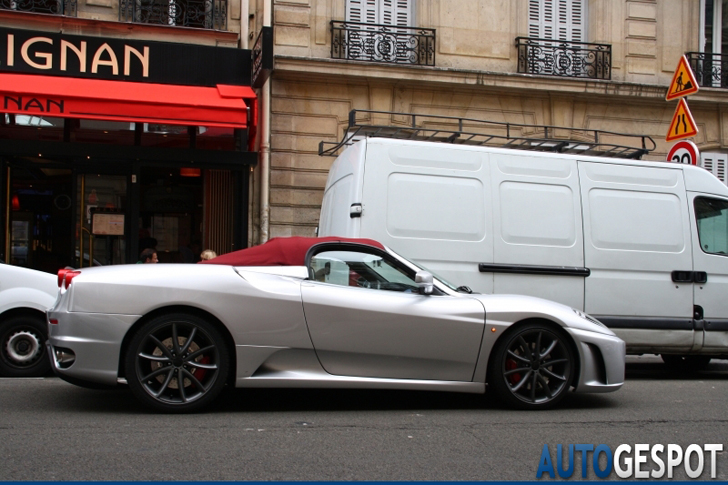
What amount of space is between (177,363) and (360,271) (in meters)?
1.48

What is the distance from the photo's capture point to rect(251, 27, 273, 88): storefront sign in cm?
1254

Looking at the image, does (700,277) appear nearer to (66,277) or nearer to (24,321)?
(66,277)

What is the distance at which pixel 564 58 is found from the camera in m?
15.9

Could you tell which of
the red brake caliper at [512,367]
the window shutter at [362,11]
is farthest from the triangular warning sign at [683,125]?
the red brake caliper at [512,367]

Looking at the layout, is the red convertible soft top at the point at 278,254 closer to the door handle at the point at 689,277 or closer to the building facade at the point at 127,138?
the door handle at the point at 689,277

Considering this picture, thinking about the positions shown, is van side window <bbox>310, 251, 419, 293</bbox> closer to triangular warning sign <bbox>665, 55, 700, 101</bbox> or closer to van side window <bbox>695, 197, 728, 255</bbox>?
van side window <bbox>695, 197, 728, 255</bbox>

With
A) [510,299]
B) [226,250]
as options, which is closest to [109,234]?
[226,250]

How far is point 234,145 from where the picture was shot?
13828 mm

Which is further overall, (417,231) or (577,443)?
(417,231)

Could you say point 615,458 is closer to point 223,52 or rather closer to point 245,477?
point 245,477

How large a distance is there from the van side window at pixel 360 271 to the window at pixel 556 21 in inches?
443

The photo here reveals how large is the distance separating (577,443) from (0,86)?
10.1 meters

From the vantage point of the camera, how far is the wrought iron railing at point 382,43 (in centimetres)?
1480

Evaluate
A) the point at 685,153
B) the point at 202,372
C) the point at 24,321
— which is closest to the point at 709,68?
the point at 685,153
